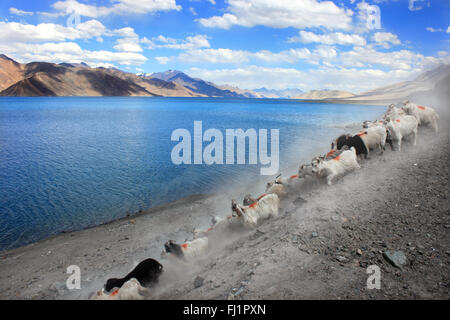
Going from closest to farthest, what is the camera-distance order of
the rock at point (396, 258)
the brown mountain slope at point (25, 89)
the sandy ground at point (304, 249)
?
the sandy ground at point (304, 249)
the rock at point (396, 258)
the brown mountain slope at point (25, 89)

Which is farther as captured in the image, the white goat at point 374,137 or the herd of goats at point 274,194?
the white goat at point 374,137

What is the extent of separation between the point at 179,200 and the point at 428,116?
16928mm

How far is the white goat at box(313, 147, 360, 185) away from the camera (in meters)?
11.1

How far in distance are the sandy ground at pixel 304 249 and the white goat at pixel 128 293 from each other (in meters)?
0.47

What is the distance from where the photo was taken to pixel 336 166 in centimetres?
1137

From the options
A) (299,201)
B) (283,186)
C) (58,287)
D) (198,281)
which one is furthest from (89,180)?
(299,201)

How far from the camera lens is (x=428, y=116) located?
1670cm

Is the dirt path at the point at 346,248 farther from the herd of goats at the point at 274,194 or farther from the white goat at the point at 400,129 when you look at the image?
the white goat at the point at 400,129

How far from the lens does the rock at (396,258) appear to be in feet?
18.8

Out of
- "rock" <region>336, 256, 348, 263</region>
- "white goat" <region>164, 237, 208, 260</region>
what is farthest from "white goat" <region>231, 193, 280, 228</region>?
"rock" <region>336, 256, 348, 263</region>

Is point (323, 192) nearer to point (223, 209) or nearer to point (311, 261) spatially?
point (311, 261)

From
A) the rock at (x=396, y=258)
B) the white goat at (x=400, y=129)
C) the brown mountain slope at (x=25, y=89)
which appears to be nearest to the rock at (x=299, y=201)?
the rock at (x=396, y=258)
